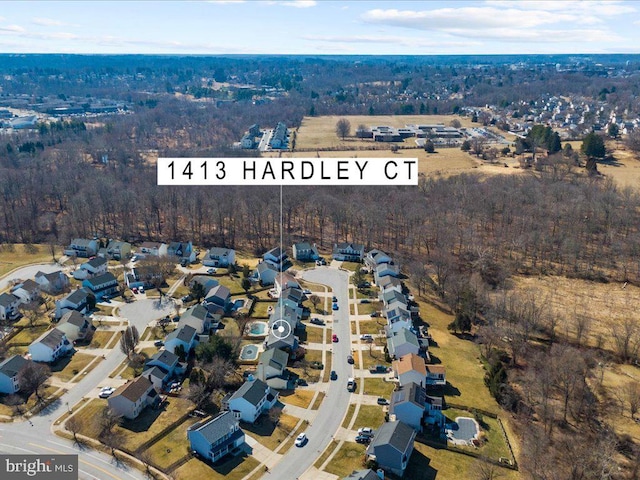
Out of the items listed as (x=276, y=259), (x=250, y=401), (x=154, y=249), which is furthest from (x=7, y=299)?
(x=250, y=401)

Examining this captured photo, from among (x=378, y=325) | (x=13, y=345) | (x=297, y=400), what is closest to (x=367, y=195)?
(x=378, y=325)

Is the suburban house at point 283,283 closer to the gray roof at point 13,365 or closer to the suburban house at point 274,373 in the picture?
the suburban house at point 274,373

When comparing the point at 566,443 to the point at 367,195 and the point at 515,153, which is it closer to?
the point at 367,195

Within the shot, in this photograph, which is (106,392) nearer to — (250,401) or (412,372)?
(250,401)

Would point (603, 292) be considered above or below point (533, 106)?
below

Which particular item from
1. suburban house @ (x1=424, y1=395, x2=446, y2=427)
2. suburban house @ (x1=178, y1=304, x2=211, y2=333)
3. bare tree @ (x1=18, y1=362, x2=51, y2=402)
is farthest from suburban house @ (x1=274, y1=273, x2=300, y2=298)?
bare tree @ (x1=18, y1=362, x2=51, y2=402)

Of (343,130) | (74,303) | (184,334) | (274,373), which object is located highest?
(343,130)
